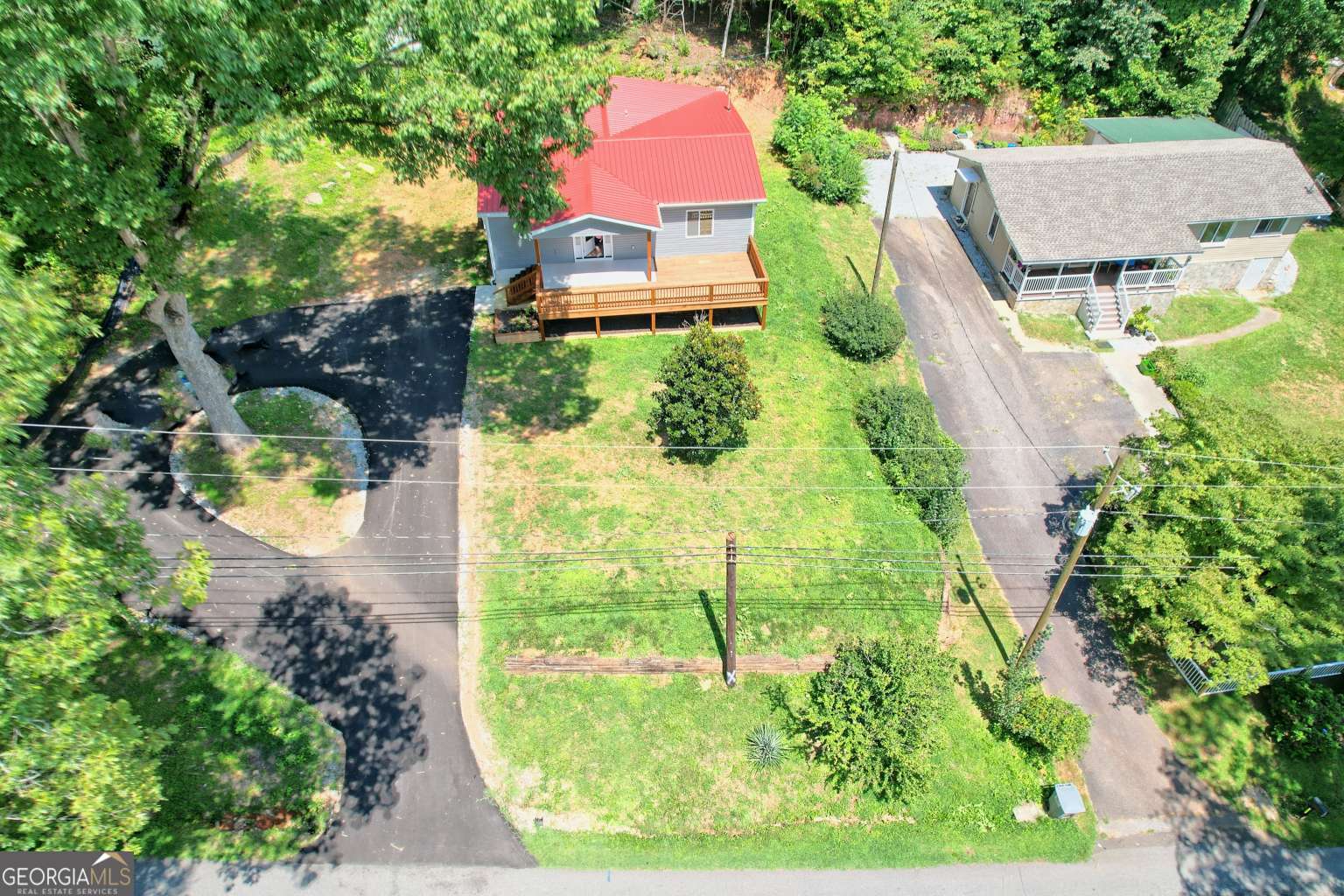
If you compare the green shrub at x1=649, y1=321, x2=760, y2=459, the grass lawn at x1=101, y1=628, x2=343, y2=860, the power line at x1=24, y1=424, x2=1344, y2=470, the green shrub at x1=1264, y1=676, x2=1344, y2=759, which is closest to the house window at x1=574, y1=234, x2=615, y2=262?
the green shrub at x1=649, y1=321, x2=760, y2=459

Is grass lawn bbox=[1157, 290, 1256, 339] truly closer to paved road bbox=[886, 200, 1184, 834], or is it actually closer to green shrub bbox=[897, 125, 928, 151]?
paved road bbox=[886, 200, 1184, 834]

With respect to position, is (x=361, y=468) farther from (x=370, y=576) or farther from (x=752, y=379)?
(x=752, y=379)

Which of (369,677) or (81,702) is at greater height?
(81,702)

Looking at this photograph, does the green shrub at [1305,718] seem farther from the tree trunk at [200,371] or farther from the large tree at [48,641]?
the tree trunk at [200,371]

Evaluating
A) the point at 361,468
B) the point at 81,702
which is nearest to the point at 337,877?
the point at 81,702

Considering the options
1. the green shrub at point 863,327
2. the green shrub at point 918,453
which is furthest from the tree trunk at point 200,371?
the green shrub at point 863,327

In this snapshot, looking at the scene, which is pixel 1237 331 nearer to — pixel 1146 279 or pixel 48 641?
pixel 1146 279
